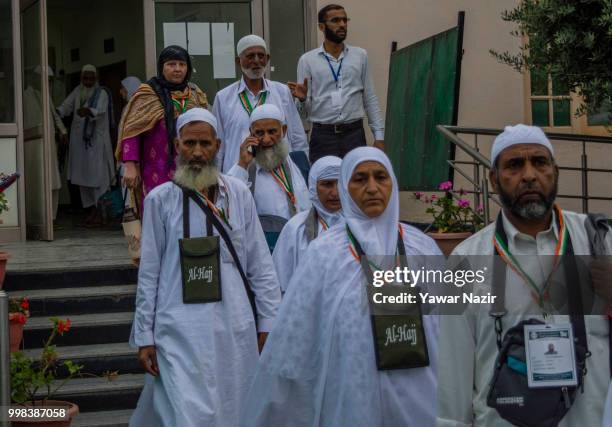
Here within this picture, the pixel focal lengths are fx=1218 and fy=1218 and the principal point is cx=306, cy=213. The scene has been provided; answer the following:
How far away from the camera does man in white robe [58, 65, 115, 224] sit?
14211mm

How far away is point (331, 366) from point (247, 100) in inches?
159

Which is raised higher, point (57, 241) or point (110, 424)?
point (57, 241)

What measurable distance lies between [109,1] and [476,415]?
565 inches

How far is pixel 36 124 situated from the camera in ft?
38.1

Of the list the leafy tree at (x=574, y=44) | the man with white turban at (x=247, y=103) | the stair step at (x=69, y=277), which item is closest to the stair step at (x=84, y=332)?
the stair step at (x=69, y=277)

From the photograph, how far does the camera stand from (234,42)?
11633mm

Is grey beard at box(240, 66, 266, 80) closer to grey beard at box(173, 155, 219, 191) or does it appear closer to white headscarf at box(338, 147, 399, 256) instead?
Answer: grey beard at box(173, 155, 219, 191)

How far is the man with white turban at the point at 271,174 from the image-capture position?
775cm

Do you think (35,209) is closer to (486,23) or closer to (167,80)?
(167,80)

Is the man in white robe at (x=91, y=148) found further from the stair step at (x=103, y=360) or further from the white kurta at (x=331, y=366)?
the white kurta at (x=331, y=366)

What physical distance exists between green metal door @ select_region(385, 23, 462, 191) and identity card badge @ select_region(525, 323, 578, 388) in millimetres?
6657

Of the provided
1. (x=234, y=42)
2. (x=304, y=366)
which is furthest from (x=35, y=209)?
(x=304, y=366)

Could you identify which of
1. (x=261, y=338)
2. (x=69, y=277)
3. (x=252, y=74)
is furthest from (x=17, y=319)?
(x=252, y=74)

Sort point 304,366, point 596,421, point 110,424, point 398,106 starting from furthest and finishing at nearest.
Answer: point 398,106, point 110,424, point 304,366, point 596,421
